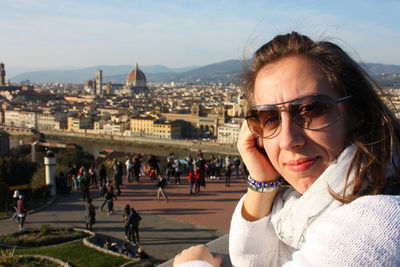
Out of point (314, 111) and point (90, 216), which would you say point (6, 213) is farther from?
point (314, 111)

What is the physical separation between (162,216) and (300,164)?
12.5 feet

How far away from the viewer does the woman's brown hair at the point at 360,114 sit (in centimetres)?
56

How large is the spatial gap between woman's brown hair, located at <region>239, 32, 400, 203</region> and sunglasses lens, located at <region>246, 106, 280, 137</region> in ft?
0.28

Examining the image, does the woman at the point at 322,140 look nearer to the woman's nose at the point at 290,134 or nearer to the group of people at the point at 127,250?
the woman's nose at the point at 290,134

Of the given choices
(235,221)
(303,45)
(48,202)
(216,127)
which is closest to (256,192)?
(235,221)

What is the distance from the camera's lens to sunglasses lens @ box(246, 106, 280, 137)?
0.66 meters

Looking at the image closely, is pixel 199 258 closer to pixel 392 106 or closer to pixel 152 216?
pixel 392 106

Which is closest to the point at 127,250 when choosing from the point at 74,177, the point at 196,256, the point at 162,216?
the point at 162,216

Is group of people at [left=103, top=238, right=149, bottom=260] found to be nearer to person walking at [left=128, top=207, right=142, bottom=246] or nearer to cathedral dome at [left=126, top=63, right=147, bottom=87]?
person walking at [left=128, top=207, right=142, bottom=246]

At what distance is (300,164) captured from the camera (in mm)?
627

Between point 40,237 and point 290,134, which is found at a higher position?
point 290,134

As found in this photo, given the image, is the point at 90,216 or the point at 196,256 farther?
the point at 90,216

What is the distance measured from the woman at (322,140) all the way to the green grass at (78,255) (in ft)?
8.79

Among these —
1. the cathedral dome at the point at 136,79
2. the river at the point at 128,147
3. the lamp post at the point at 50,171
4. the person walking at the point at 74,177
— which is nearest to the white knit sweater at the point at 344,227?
the lamp post at the point at 50,171
